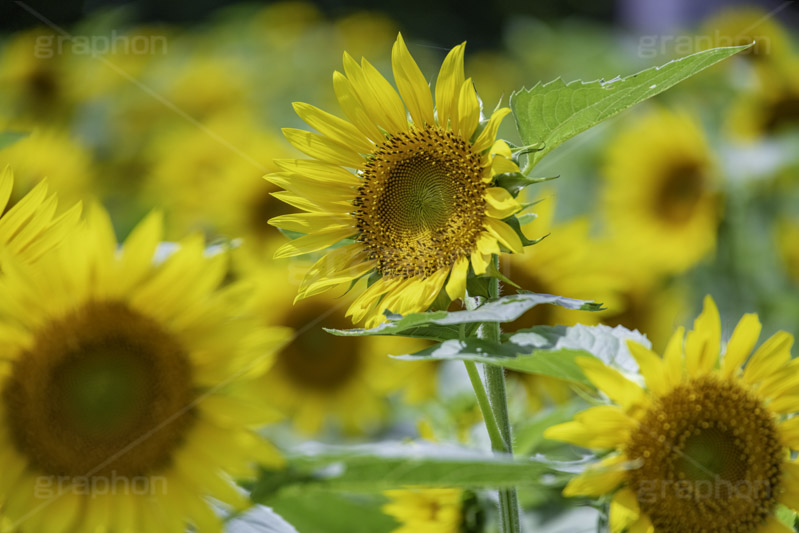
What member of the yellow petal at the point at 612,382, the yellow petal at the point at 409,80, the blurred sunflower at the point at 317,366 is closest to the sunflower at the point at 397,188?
the yellow petal at the point at 409,80

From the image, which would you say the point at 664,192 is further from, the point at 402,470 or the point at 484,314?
the point at 402,470

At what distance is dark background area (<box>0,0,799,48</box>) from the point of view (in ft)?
9.46

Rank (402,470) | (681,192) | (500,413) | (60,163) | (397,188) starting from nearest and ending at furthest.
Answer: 1. (402,470)
2. (500,413)
3. (397,188)
4. (60,163)
5. (681,192)

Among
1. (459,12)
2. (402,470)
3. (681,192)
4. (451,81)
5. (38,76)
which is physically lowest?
(402,470)

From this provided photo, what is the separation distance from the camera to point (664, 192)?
2.12m

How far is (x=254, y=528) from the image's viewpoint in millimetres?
687

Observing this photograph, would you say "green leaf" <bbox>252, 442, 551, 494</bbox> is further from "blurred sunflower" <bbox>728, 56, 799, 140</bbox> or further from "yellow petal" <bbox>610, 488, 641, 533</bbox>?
"blurred sunflower" <bbox>728, 56, 799, 140</bbox>

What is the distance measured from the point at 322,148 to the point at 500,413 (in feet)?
0.91

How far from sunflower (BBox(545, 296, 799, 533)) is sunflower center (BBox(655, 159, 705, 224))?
1388 millimetres

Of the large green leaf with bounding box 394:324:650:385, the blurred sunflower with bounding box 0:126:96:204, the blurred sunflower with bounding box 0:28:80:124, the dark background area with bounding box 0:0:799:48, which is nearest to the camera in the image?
the large green leaf with bounding box 394:324:650:385

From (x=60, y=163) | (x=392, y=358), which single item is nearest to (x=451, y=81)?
(x=392, y=358)

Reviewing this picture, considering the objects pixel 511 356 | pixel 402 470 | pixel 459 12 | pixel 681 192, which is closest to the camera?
pixel 402 470

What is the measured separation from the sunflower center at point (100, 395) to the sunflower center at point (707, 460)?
0.38 m

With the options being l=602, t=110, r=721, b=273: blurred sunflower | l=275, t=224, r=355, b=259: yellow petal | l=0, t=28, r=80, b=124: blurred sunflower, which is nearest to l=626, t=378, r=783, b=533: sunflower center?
l=275, t=224, r=355, b=259: yellow petal
